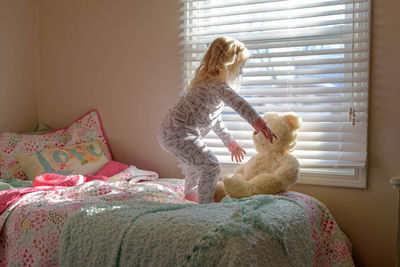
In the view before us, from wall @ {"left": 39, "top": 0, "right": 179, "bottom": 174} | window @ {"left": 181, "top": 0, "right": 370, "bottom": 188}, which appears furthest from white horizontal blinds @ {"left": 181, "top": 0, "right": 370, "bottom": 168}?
wall @ {"left": 39, "top": 0, "right": 179, "bottom": 174}

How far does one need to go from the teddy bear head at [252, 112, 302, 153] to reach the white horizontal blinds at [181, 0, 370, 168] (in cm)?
16

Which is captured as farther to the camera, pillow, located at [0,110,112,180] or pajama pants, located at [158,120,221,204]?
pillow, located at [0,110,112,180]

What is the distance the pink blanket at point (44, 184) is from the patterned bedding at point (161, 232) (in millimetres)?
45

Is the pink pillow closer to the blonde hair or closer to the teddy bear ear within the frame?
the blonde hair

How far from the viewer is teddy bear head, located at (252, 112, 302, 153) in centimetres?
181

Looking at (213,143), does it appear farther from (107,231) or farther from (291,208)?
(107,231)

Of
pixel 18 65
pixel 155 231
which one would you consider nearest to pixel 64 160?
pixel 18 65

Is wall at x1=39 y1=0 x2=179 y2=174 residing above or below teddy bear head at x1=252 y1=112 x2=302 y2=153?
above

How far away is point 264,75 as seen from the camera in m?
2.05

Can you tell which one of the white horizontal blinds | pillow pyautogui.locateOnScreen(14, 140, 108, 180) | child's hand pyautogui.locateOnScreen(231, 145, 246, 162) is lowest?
pillow pyautogui.locateOnScreen(14, 140, 108, 180)

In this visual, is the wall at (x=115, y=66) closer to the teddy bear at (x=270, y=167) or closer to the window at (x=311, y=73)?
the window at (x=311, y=73)

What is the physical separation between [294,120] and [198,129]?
0.50 m

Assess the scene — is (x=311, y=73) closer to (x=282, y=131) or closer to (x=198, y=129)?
(x=282, y=131)

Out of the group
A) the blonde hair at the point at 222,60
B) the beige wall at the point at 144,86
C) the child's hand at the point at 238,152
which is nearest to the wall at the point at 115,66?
the beige wall at the point at 144,86
